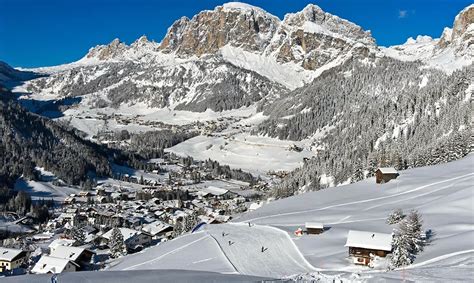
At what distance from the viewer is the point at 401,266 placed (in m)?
37.5

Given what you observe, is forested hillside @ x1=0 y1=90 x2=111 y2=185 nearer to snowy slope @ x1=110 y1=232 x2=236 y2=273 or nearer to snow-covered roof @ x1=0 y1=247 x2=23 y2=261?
snow-covered roof @ x1=0 y1=247 x2=23 y2=261

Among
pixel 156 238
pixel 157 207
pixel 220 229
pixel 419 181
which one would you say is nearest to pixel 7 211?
pixel 157 207

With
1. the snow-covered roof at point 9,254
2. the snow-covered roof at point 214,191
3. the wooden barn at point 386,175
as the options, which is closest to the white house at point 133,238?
the snow-covered roof at point 9,254

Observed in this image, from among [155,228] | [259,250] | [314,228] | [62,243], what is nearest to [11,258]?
[62,243]

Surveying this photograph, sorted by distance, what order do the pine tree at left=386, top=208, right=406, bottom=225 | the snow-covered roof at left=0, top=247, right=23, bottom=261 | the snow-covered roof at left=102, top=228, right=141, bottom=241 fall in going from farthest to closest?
the snow-covered roof at left=102, top=228, right=141, bottom=241, the snow-covered roof at left=0, top=247, right=23, bottom=261, the pine tree at left=386, top=208, right=406, bottom=225

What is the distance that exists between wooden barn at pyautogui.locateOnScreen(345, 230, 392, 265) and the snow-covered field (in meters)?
1.10

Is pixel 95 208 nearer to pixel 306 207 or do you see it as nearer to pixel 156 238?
pixel 156 238

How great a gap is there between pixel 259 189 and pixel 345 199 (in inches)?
3550

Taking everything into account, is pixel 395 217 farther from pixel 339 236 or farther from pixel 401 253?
pixel 401 253

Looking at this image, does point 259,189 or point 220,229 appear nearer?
point 220,229

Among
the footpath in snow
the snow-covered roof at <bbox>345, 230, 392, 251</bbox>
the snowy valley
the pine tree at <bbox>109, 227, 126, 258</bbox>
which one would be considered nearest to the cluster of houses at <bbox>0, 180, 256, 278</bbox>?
the snowy valley

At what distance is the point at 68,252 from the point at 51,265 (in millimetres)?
6137

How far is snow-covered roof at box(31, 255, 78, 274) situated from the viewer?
64312 millimetres

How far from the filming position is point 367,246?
142 ft
